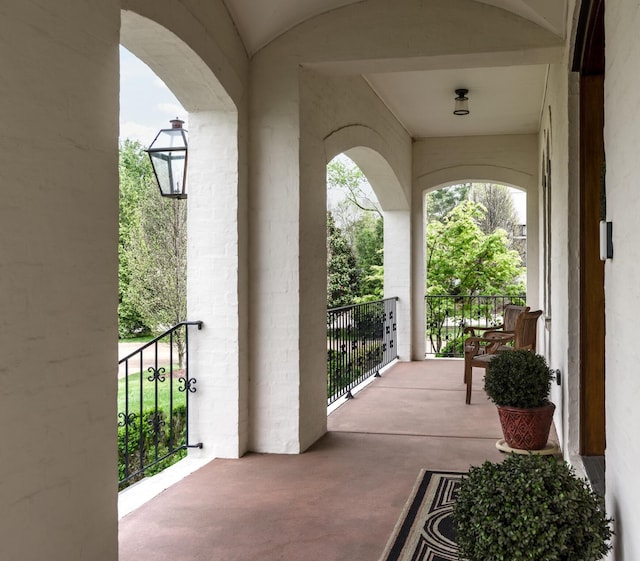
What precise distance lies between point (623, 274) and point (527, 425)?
9.20 feet

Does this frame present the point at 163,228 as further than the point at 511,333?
Yes

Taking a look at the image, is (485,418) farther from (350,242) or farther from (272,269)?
(350,242)

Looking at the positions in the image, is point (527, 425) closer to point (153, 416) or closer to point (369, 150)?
point (369, 150)

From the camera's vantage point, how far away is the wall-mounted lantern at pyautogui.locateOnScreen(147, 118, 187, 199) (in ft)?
13.8

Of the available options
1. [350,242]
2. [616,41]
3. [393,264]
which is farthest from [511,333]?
[350,242]

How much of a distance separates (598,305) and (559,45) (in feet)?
6.19

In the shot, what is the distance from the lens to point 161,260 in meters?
14.9

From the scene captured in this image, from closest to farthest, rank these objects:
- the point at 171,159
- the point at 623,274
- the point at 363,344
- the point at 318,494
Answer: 1. the point at 623,274
2. the point at 318,494
3. the point at 171,159
4. the point at 363,344

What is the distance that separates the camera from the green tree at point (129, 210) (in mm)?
15750

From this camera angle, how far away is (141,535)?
324 centimetres

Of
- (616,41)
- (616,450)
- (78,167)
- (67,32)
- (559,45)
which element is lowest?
(616,450)

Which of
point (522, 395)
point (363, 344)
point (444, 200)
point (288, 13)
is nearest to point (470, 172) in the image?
point (363, 344)

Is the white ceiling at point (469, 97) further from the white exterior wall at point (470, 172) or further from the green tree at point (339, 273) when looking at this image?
the green tree at point (339, 273)

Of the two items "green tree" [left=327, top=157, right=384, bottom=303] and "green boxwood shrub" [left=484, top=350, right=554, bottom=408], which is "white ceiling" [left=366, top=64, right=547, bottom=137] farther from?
"green tree" [left=327, top=157, right=384, bottom=303]
